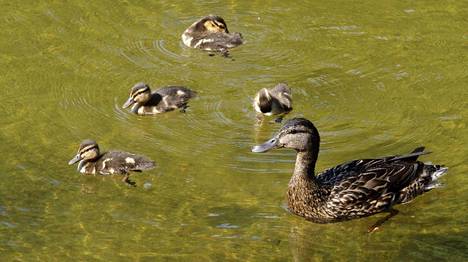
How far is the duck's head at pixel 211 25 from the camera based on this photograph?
10.5 meters

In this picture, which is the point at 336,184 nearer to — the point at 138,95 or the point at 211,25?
the point at 138,95

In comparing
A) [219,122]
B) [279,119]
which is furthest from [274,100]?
[219,122]

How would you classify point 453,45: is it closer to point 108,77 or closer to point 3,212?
point 108,77

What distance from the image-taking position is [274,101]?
357 inches

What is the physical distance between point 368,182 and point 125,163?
74.6 inches

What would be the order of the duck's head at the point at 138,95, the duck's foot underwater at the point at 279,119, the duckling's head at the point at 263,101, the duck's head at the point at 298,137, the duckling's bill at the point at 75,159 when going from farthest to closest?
the duck's foot underwater at the point at 279,119
the duck's head at the point at 138,95
the duckling's head at the point at 263,101
the duckling's bill at the point at 75,159
the duck's head at the point at 298,137

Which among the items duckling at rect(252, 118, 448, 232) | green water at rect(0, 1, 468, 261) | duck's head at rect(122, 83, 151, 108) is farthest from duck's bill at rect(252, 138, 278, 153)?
duck's head at rect(122, 83, 151, 108)

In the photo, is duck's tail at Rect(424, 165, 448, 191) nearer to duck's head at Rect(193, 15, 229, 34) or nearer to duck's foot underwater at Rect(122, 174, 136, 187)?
duck's foot underwater at Rect(122, 174, 136, 187)

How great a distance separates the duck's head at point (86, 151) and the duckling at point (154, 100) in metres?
1.05

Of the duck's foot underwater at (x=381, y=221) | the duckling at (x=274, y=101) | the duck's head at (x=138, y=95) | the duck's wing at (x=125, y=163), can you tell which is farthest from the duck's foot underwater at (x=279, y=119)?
the duck's foot underwater at (x=381, y=221)

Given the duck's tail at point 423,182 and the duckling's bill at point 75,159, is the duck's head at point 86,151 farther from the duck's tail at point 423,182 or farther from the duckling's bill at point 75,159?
the duck's tail at point 423,182

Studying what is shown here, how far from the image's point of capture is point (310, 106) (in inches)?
371

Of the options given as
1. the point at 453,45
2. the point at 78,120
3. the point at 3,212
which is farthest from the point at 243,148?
the point at 453,45

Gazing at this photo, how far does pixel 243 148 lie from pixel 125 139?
1020mm
